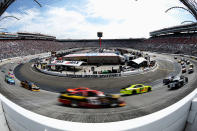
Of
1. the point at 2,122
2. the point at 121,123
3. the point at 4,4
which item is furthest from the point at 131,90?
the point at 4,4

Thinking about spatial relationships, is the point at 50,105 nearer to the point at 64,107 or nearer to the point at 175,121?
the point at 64,107

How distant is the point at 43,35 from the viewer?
63281mm

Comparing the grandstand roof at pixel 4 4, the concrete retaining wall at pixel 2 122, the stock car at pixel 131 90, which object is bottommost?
the concrete retaining wall at pixel 2 122

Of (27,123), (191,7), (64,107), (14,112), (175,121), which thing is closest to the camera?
(27,123)

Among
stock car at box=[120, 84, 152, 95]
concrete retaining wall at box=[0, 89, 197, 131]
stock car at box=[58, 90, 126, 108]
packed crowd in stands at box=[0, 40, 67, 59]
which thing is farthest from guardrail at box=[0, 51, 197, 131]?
packed crowd in stands at box=[0, 40, 67, 59]

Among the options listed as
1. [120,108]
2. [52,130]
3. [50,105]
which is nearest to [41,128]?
[52,130]

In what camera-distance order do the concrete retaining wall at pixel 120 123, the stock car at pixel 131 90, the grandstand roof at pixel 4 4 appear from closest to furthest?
the concrete retaining wall at pixel 120 123 < the grandstand roof at pixel 4 4 < the stock car at pixel 131 90

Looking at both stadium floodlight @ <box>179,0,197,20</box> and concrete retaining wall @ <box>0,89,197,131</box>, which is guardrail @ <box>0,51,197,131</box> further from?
stadium floodlight @ <box>179,0,197,20</box>

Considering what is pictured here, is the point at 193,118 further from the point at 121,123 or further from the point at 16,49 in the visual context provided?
the point at 16,49

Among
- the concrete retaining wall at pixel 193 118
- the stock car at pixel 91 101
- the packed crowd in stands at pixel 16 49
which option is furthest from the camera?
the packed crowd in stands at pixel 16 49

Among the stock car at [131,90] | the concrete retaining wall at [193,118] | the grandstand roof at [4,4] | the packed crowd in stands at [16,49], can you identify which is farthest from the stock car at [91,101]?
the packed crowd in stands at [16,49]

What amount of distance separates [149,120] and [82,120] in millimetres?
1178

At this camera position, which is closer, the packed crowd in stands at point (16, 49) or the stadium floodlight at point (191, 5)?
the stadium floodlight at point (191, 5)

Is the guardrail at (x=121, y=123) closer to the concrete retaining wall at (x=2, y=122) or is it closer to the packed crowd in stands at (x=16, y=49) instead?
the concrete retaining wall at (x=2, y=122)
